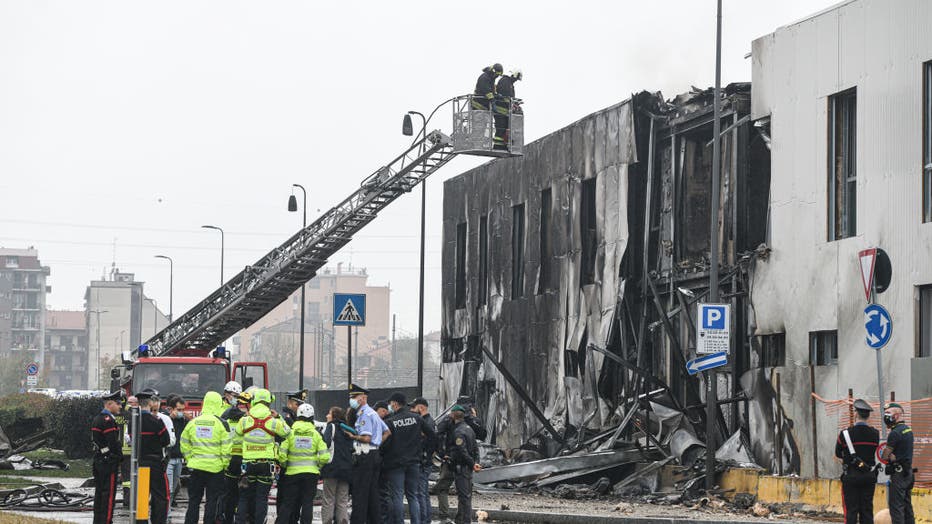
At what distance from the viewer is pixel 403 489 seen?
1725 centimetres

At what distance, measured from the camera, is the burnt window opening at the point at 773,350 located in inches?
948

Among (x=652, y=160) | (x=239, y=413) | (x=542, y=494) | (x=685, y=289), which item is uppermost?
(x=652, y=160)

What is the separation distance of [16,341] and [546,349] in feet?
491

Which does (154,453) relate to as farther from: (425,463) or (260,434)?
(425,463)

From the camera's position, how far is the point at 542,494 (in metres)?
25.3

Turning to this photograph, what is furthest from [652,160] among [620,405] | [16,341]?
[16,341]

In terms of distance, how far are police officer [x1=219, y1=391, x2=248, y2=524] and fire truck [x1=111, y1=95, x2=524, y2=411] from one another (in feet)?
29.1

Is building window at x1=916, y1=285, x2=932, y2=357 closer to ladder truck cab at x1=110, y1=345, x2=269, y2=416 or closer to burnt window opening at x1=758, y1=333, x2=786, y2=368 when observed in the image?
burnt window opening at x1=758, y1=333, x2=786, y2=368

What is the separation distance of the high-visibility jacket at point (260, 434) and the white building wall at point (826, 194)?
10020mm

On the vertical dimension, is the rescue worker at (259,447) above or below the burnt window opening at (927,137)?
below

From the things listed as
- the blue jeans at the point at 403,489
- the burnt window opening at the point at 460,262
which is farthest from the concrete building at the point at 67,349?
the blue jeans at the point at 403,489

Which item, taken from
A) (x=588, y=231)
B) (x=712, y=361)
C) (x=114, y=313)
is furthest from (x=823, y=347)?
(x=114, y=313)

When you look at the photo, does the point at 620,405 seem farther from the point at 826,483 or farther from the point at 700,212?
the point at 826,483

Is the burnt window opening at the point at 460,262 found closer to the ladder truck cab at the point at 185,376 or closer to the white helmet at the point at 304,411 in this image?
the ladder truck cab at the point at 185,376
